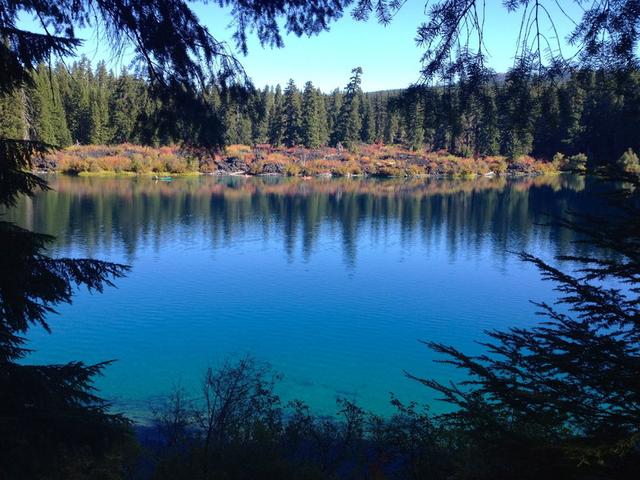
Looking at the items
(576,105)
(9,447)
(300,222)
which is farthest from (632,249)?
(300,222)

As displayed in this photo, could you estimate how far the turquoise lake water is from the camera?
1434 centimetres

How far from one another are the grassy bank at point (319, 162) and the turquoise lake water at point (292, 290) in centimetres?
2366

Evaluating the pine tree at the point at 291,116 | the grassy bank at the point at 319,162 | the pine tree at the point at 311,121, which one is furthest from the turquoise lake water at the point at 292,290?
the pine tree at the point at 291,116

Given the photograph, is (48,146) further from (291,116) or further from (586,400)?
(291,116)

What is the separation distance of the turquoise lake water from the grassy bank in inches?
931

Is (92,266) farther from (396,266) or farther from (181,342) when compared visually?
(396,266)

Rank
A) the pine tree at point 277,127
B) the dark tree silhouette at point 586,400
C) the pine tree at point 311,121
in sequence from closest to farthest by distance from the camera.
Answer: the dark tree silhouette at point 586,400 < the pine tree at point 311,121 < the pine tree at point 277,127

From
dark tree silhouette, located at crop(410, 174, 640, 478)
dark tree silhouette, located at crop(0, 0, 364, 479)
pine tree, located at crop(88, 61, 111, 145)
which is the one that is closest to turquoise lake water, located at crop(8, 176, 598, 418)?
dark tree silhouette, located at crop(410, 174, 640, 478)

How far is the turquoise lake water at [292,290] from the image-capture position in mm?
14336

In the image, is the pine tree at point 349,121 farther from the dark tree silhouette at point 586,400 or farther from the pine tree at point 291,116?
the dark tree silhouette at point 586,400

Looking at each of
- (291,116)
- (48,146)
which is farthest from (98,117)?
(48,146)

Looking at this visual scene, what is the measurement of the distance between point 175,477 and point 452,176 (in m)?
78.3

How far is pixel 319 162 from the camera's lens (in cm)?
8006

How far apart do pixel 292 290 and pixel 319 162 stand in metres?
60.6
